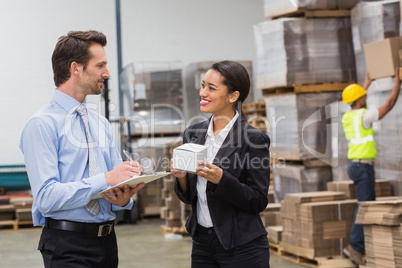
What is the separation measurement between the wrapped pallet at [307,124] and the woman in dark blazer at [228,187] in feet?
14.8

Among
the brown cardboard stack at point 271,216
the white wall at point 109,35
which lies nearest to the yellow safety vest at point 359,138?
the brown cardboard stack at point 271,216

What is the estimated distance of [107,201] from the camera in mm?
2457

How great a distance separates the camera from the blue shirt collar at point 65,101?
7.85 ft

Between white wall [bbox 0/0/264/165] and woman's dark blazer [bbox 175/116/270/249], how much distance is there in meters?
8.72

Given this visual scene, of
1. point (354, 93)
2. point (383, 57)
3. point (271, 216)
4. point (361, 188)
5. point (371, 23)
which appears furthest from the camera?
point (271, 216)

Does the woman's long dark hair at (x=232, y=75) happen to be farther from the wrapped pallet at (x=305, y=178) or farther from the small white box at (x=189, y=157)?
the wrapped pallet at (x=305, y=178)

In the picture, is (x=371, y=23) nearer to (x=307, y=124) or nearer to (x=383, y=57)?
(x=383, y=57)

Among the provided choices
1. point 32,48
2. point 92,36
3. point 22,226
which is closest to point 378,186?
point 92,36

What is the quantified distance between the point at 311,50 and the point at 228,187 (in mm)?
5037

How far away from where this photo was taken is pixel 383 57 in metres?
5.68

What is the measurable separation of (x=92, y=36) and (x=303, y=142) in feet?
16.5

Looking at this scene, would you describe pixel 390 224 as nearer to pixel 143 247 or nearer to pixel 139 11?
pixel 143 247

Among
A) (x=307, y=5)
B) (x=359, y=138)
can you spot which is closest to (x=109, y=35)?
(x=307, y=5)

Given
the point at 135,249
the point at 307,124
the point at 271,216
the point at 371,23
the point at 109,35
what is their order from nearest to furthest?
the point at 371,23 < the point at 307,124 < the point at 271,216 < the point at 135,249 < the point at 109,35
